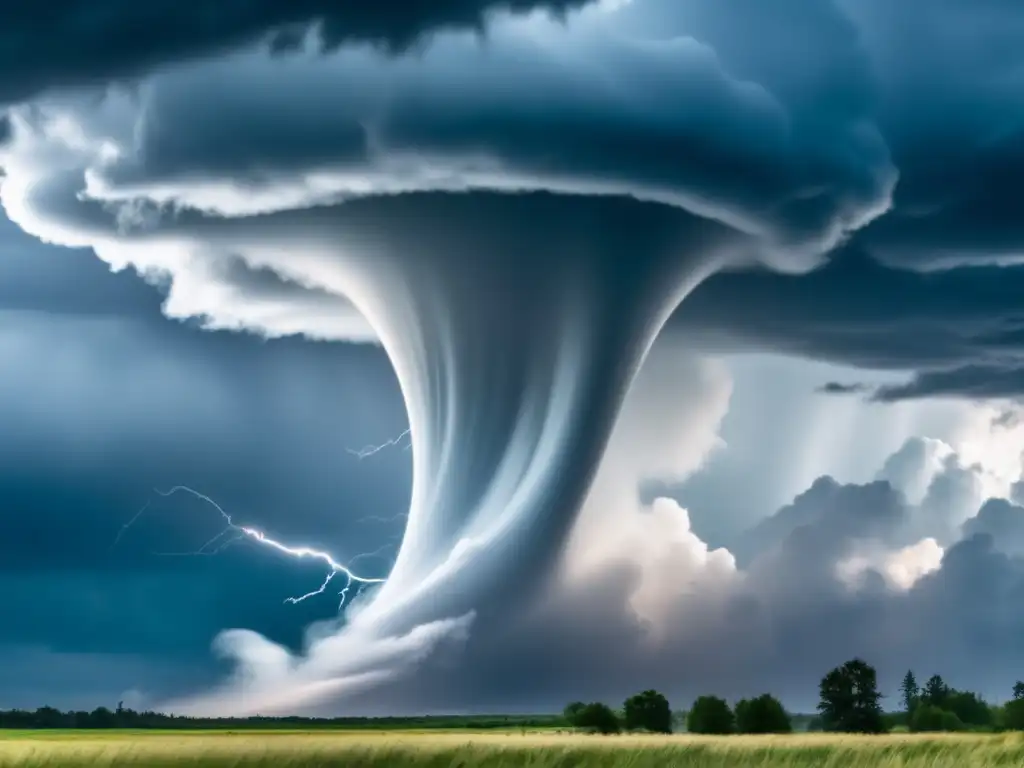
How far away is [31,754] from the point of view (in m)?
28.2

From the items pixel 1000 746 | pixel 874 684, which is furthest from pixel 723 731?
pixel 1000 746

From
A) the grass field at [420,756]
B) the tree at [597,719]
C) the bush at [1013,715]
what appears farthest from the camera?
the bush at [1013,715]

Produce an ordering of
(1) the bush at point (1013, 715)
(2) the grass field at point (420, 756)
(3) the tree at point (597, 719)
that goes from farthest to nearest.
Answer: (1) the bush at point (1013, 715) < (3) the tree at point (597, 719) < (2) the grass field at point (420, 756)

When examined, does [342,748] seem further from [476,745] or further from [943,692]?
[943,692]

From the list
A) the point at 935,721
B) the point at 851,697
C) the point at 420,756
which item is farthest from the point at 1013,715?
the point at 420,756

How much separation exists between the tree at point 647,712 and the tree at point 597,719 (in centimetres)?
199

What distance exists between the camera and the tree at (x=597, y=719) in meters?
83.9

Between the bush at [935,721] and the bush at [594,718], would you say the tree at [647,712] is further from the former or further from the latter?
the bush at [935,721]

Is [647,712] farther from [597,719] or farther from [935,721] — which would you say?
[935,721]

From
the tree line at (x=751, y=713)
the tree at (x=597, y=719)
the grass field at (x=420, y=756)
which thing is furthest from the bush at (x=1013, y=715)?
the grass field at (x=420, y=756)

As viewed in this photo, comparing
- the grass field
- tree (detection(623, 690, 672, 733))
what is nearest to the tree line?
tree (detection(623, 690, 672, 733))

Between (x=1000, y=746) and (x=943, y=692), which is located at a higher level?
(x=943, y=692)

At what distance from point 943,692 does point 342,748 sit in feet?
419

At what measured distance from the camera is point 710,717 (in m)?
87.6
